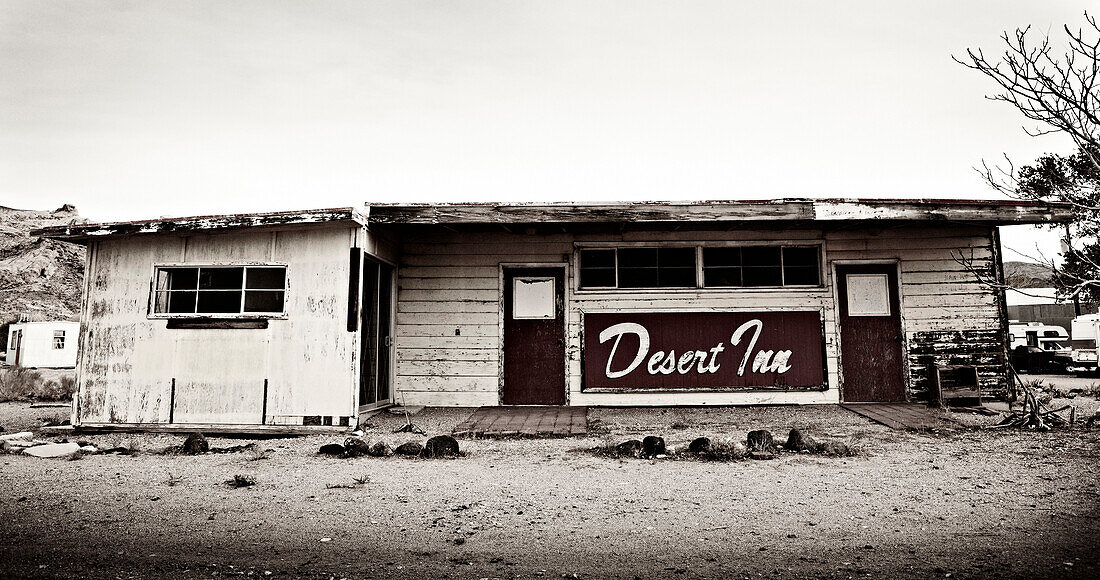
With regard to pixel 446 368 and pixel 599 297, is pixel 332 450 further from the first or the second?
pixel 599 297

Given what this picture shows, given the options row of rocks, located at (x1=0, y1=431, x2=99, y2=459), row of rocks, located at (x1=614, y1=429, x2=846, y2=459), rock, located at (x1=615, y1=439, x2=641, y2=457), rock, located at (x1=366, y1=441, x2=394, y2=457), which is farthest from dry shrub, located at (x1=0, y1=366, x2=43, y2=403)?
row of rocks, located at (x1=614, y1=429, x2=846, y2=459)

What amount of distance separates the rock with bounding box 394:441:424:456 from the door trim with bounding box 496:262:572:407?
3.28m

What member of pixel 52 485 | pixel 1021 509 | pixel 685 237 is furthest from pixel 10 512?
pixel 685 237

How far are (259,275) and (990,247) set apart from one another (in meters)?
10.0

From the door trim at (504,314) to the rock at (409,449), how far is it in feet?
10.8

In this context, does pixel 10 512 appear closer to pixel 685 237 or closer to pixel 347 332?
pixel 347 332

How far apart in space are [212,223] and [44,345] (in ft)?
75.7

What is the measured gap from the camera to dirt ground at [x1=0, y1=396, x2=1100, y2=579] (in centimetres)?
324

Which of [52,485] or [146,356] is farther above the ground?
[146,356]

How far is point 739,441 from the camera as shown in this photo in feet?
22.4

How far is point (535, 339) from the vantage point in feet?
32.2

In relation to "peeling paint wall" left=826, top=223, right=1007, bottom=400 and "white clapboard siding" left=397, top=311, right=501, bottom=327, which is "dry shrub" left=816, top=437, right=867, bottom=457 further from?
"white clapboard siding" left=397, top=311, right=501, bottom=327

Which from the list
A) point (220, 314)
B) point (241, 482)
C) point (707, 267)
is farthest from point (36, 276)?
point (241, 482)

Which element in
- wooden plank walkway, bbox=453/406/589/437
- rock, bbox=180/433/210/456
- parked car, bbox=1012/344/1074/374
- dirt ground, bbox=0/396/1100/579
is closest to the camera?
dirt ground, bbox=0/396/1100/579
